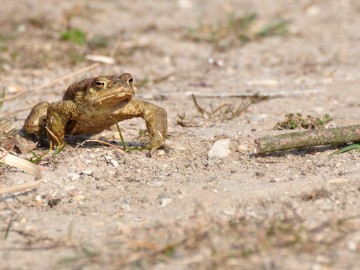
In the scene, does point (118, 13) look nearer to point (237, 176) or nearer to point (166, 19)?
point (166, 19)

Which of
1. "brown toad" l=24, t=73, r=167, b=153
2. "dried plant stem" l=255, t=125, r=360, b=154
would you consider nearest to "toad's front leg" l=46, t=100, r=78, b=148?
"brown toad" l=24, t=73, r=167, b=153

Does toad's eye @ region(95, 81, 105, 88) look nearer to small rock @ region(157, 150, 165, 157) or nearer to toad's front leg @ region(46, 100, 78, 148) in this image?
toad's front leg @ region(46, 100, 78, 148)

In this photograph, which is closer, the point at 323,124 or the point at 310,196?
the point at 310,196

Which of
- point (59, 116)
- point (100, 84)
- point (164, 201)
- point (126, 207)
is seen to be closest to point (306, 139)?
point (164, 201)

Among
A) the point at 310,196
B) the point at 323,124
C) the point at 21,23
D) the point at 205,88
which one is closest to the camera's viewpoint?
the point at 310,196

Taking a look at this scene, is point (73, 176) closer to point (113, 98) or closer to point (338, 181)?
point (113, 98)

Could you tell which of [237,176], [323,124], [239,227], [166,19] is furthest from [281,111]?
[166,19]
